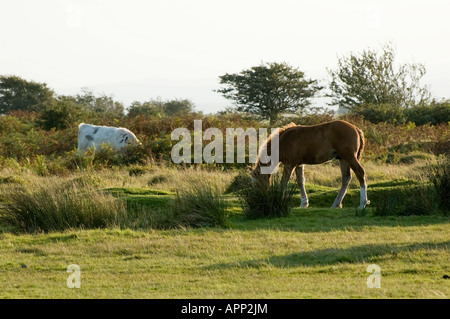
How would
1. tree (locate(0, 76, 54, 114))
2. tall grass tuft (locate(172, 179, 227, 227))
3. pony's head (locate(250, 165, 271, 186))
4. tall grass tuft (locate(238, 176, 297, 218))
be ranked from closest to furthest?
1. tall grass tuft (locate(172, 179, 227, 227))
2. tall grass tuft (locate(238, 176, 297, 218))
3. pony's head (locate(250, 165, 271, 186))
4. tree (locate(0, 76, 54, 114))

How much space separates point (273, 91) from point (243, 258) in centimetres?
3308

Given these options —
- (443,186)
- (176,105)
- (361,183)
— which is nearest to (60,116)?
(361,183)

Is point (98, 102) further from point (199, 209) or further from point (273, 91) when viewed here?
point (199, 209)

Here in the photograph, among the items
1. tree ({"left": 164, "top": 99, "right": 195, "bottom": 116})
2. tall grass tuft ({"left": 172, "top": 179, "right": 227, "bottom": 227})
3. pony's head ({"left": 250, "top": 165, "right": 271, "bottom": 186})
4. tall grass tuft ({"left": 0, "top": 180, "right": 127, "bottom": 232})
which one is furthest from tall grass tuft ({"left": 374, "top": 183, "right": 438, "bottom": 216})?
tree ({"left": 164, "top": 99, "right": 195, "bottom": 116})

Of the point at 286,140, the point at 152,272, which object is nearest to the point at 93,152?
the point at 286,140

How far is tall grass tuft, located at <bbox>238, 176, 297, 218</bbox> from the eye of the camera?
487 inches

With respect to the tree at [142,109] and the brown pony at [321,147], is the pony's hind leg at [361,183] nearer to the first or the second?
the brown pony at [321,147]

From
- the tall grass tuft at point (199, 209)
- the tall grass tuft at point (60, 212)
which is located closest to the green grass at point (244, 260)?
the tall grass tuft at point (199, 209)

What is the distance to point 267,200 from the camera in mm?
12320

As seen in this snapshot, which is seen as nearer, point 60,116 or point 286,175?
point 286,175

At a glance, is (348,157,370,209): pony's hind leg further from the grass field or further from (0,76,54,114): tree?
(0,76,54,114): tree

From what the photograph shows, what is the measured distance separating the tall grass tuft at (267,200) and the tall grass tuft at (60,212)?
233 cm

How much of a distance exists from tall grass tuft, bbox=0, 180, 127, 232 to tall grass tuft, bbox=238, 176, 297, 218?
2327mm

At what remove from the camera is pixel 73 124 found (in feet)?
105
